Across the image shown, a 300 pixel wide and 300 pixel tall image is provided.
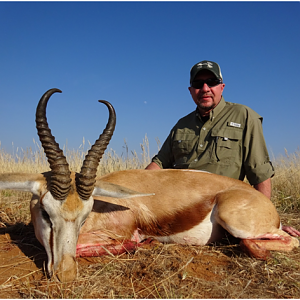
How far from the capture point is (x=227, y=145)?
4.86 meters

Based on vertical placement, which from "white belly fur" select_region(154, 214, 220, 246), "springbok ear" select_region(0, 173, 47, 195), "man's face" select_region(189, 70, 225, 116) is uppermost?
"man's face" select_region(189, 70, 225, 116)

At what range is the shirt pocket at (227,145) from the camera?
15.8ft

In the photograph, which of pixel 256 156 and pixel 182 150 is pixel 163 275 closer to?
pixel 256 156

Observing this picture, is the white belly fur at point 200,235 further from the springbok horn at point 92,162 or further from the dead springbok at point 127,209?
the springbok horn at point 92,162

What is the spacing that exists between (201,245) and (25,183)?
92.4 inches

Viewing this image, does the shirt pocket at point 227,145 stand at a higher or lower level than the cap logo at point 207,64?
lower

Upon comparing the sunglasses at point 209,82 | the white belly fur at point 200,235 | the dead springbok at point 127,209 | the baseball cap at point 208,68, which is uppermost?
the baseball cap at point 208,68

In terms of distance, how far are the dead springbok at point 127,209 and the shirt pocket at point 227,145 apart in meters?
0.93

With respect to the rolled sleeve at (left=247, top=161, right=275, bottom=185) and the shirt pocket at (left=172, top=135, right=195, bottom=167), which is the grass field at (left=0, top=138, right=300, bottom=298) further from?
the shirt pocket at (left=172, top=135, right=195, bottom=167)

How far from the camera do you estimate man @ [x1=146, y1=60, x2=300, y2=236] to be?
15.4 ft

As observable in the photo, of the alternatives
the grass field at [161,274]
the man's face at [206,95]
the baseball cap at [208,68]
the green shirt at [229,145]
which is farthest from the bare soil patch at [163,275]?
the baseball cap at [208,68]

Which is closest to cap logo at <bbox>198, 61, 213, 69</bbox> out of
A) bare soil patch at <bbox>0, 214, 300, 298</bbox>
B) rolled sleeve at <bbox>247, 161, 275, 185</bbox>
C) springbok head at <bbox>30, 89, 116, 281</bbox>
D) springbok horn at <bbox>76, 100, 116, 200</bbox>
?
rolled sleeve at <bbox>247, 161, 275, 185</bbox>

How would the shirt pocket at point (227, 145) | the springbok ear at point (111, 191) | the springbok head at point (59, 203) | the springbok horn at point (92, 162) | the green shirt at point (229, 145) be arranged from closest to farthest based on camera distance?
the springbok head at point (59, 203) < the springbok horn at point (92, 162) < the springbok ear at point (111, 191) < the green shirt at point (229, 145) < the shirt pocket at point (227, 145)

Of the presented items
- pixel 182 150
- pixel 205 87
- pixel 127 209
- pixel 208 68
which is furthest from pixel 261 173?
pixel 127 209
